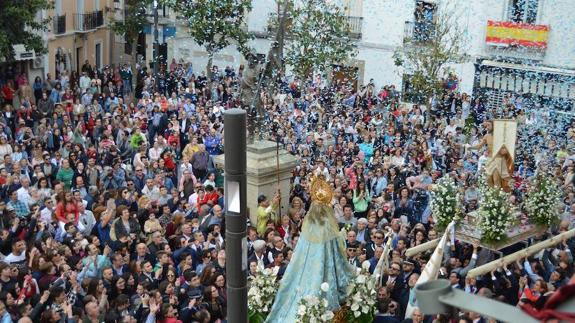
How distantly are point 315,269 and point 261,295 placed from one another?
0.65 metres

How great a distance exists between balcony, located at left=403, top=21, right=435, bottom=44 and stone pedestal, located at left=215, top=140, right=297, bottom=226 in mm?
12933

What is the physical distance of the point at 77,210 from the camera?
1030 cm

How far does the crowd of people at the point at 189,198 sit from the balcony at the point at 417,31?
4.18m

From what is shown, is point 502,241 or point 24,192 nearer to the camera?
point 502,241

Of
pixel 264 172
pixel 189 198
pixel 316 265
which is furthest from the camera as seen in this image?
pixel 189 198

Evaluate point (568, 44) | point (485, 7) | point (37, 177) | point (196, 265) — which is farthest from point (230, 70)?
point (196, 265)

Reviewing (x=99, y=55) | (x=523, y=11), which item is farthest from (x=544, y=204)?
(x=99, y=55)

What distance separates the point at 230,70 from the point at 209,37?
199cm

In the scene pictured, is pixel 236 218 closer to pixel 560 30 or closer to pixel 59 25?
pixel 560 30

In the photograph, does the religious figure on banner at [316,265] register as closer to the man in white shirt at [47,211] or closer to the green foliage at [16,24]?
the man in white shirt at [47,211]

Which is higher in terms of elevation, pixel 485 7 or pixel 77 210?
pixel 485 7

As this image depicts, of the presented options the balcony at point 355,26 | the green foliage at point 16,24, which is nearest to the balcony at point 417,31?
the balcony at point 355,26

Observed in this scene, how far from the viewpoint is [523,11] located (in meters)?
22.2

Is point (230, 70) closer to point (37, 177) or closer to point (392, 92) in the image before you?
point (392, 92)
